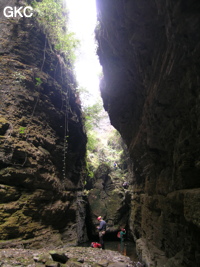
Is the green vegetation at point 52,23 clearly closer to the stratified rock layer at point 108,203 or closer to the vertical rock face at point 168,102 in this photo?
the vertical rock face at point 168,102

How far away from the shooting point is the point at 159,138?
541cm

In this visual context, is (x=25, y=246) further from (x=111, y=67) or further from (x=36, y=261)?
(x=111, y=67)

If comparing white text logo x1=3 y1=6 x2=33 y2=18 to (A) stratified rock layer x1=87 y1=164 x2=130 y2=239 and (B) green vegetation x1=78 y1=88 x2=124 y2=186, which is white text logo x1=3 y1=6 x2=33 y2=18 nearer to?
(B) green vegetation x1=78 y1=88 x2=124 y2=186

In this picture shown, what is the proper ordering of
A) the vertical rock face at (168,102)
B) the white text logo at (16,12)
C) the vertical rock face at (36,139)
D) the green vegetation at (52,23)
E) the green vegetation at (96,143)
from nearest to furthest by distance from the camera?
1. the vertical rock face at (168,102)
2. the vertical rock face at (36,139)
3. the white text logo at (16,12)
4. the green vegetation at (52,23)
5. the green vegetation at (96,143)

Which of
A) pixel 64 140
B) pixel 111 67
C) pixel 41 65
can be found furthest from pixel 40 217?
pixel 41 65

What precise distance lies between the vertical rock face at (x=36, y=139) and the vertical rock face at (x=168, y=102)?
4366 mm

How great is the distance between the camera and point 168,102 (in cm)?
434

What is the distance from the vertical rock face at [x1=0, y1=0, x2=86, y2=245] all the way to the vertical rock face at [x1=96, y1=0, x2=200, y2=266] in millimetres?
4366

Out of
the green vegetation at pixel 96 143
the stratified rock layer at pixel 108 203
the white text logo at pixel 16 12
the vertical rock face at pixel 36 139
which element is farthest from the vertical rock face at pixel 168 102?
the green vegetation at pixel 96 143

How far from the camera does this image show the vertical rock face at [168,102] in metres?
3.09

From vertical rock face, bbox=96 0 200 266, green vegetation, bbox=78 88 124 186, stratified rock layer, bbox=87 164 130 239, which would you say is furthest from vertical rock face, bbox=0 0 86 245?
vertical rock face, bbox=96 0 200 266

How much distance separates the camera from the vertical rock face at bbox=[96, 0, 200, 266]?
3090 mm

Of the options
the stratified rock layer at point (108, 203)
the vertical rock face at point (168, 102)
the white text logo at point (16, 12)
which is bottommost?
the stratified rock layer at point (108, 203)

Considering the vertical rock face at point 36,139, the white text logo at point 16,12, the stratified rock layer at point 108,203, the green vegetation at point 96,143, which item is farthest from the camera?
the green vegetation at point 96,143
